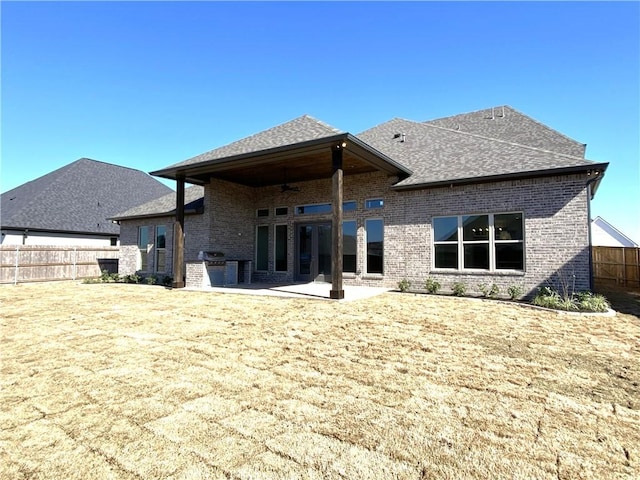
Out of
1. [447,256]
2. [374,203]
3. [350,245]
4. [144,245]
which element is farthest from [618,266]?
[144,245]

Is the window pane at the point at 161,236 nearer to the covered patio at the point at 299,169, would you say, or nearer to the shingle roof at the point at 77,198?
the covered patio at the point at 299,169

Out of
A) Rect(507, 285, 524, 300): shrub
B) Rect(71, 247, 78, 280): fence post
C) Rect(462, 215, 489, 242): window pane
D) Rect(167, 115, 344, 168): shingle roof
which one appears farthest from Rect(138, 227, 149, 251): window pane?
Rect(507, 285, 524, 300): shrub

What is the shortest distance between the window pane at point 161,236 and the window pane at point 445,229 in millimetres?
12043

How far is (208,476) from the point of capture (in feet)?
6.51

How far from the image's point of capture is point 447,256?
10703mm

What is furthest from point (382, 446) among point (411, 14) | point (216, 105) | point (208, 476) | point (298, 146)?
point (216, 105)

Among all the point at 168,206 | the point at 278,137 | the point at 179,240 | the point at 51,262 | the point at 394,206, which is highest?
the point at 278,137

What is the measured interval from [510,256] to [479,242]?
0.95 m

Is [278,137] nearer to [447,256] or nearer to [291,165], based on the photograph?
[291,165]

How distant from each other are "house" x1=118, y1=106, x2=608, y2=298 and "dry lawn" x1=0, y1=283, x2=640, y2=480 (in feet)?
12.4

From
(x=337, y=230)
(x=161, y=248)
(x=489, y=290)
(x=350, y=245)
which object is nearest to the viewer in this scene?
(x=337, y=230)

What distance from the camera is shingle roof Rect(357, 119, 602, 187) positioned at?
31.2 ft

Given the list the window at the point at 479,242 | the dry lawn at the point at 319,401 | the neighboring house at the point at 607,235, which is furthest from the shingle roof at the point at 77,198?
the neighboring house at the point at 607,235

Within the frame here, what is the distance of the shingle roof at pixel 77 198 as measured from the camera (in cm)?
1900
